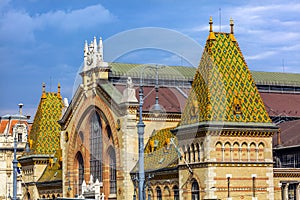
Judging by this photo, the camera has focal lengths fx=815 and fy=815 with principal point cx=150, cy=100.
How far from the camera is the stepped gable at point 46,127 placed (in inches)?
3900

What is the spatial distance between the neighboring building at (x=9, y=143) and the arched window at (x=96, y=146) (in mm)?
43056

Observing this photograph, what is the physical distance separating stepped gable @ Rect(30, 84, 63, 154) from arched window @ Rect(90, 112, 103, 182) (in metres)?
14.4

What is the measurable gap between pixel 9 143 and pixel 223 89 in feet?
240

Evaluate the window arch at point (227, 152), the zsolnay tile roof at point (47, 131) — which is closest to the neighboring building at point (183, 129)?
the window arch at point (227, 152)

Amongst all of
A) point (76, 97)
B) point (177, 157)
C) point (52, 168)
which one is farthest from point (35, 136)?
point (177, 157)

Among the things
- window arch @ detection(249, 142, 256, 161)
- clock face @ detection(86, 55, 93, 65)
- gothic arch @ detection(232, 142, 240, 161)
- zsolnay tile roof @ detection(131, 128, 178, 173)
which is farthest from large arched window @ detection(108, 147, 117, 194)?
window arch @ detection(249, 142, 256, 161)

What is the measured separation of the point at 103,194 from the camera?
80.1 m

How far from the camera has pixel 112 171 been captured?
79750 millimetres

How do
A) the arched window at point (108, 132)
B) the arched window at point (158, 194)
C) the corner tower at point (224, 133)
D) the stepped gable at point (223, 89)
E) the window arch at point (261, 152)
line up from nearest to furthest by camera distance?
the corner tower at point (224, 133) < the stepped gable at point (223, 89) < the window arch at point (261, 152) < the arched window at point (158, 194) < the arched window at point (108, 132)

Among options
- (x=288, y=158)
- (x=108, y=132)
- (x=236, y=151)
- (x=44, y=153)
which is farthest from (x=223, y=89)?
(x=44, y=153)

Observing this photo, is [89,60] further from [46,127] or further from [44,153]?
[44,153]

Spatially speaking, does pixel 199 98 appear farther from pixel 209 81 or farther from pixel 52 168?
pixel 52 168

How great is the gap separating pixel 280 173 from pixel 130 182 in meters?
16.2

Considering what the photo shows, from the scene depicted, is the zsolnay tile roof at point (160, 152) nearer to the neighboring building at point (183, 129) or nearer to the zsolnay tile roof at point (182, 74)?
the neighboring building at point (183, 129)
